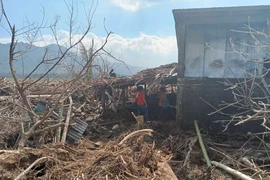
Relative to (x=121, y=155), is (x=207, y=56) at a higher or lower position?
higher

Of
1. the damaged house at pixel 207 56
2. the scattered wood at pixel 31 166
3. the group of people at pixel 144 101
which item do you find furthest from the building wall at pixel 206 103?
the scattered wood at pixel 31 166

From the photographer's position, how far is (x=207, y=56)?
373 inches

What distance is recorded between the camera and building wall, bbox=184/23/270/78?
9.20 metres

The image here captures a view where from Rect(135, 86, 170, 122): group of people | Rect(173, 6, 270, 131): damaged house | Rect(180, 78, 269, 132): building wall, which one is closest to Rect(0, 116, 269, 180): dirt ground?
Rect(180, 78, 269, 132): building wall

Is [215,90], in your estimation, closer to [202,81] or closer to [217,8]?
[202,81]

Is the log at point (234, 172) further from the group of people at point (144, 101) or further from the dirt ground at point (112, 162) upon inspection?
the group of people at point (144, 101)

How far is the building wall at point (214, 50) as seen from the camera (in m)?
9.20

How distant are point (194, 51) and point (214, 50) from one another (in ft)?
2.25

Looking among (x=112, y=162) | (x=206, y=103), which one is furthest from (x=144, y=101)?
(x=112, y=162)

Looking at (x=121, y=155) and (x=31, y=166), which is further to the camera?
(x=121, y=155)

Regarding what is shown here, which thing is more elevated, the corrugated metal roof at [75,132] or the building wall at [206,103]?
the building wall at [206,103]

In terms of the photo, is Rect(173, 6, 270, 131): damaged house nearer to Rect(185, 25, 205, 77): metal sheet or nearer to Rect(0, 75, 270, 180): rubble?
Rect(185, 25, 205, 77): metal sheet

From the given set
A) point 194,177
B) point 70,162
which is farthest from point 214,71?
point 70,162

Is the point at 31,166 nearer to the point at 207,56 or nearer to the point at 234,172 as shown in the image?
the point at 234,172
